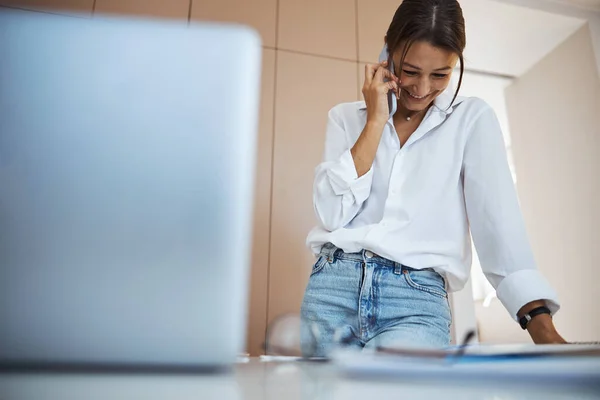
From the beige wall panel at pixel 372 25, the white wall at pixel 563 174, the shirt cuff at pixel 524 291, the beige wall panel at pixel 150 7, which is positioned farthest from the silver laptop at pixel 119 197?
the white wall at pixel 563 174

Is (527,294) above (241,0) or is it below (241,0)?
below

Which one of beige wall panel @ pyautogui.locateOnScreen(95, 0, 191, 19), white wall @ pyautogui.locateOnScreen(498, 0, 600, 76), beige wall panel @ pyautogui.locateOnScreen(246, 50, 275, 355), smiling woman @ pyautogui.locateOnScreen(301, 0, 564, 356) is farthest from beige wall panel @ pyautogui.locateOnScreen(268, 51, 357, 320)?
white wall @ pyautogui.locateOnScreen(498, 0, 600, 76)

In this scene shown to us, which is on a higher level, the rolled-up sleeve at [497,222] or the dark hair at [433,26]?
the dark hair at [433,26]

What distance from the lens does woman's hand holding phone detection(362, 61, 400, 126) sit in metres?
0.89

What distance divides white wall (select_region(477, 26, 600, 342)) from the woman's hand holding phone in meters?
1.45

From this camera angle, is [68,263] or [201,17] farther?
[201,17]

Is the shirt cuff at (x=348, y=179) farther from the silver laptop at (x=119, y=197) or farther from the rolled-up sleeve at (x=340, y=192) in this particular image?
the silver laptop at (x=119, y=197)

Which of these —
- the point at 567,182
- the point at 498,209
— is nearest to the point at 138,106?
the point at 498,209

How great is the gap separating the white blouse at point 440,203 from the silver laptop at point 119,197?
53cm

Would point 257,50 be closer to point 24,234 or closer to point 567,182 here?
point 24,234

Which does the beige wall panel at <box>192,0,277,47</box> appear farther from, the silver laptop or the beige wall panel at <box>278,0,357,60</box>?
the silver laptop

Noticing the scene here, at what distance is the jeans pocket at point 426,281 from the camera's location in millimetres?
757

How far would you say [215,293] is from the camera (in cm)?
27

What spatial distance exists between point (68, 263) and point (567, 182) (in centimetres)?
259
